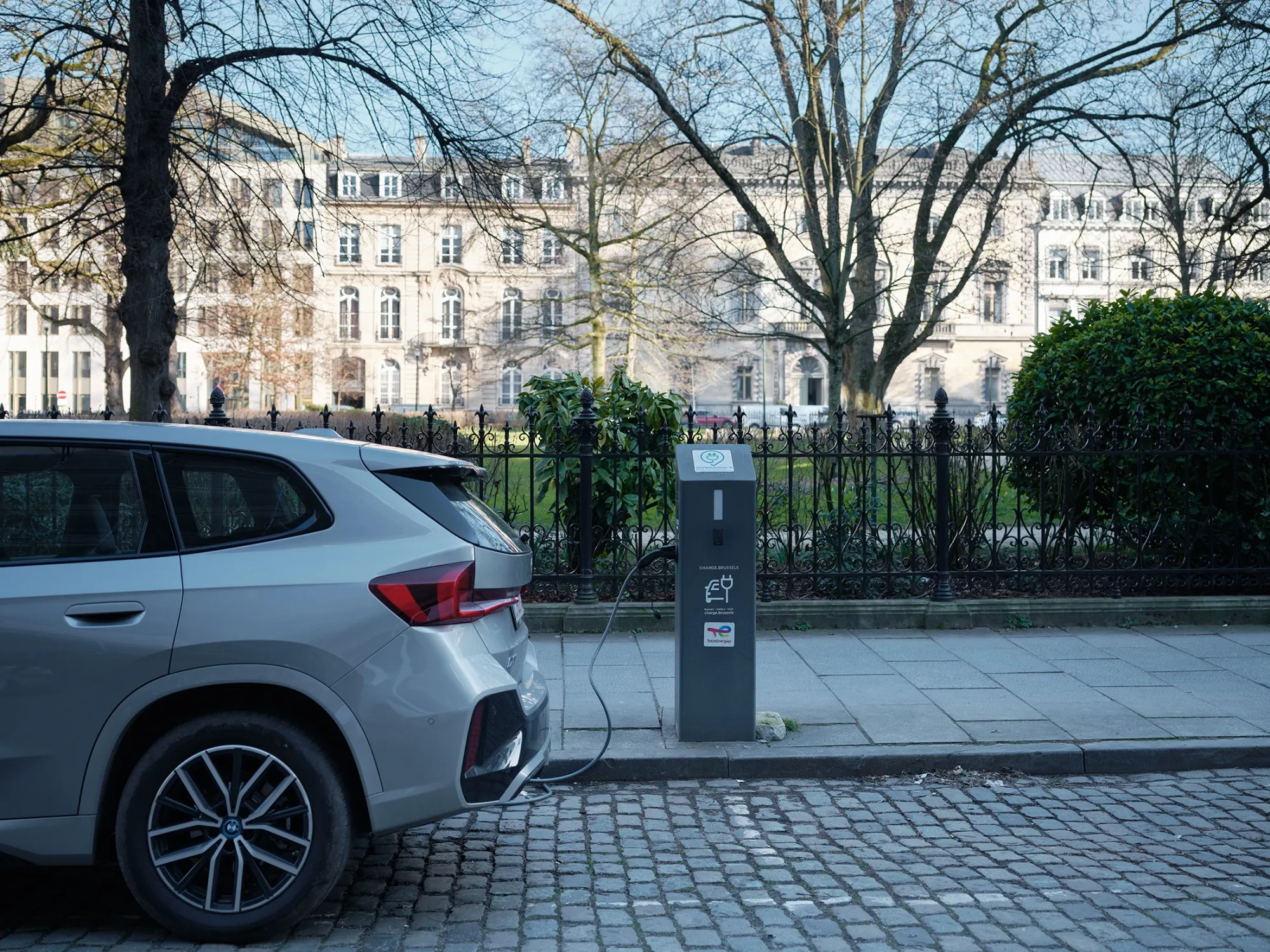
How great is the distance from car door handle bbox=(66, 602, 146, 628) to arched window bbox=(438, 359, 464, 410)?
59.8 m

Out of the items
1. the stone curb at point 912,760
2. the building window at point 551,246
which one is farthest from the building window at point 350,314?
the stone curb at point 912,760

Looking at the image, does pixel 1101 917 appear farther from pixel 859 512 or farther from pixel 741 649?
pixel 859 512

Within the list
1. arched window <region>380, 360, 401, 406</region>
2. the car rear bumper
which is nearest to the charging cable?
the car rear bumper

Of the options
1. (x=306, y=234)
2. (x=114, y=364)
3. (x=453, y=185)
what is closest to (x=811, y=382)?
(x=114, y=364)

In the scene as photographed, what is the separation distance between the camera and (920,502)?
1004 centimetres

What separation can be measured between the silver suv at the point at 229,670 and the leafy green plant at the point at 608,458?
221 inches

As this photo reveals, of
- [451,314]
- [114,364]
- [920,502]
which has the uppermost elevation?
[451,314]

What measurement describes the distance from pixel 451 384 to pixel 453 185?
52913 millimetres

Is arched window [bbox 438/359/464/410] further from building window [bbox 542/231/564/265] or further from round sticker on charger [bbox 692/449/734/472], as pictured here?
round sticker on charger [bbox 692/449/734/472]

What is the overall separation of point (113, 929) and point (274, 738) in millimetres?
911

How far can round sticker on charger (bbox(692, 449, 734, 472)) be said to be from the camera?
20.3 ft

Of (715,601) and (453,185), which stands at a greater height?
(453,185)

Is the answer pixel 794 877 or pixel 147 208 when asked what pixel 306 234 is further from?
pixel 794 877

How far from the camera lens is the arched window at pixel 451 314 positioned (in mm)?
68438
